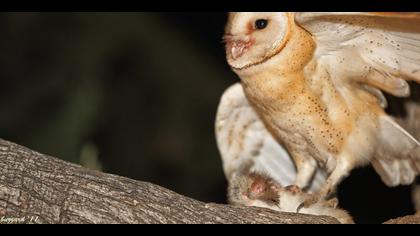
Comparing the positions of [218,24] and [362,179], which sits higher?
[218,24]

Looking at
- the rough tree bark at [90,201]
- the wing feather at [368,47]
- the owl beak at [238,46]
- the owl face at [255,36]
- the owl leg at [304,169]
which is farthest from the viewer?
→ the owl leg at [304,169]

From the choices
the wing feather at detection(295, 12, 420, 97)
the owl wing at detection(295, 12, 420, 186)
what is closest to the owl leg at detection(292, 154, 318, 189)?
the owl wing at detection(295, 12, 420, 186)

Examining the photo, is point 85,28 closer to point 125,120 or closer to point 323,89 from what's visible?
point 125,120

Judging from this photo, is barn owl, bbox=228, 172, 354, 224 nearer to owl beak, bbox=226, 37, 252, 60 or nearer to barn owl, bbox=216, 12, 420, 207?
barn owl, bbox=216, 12, 420, 207

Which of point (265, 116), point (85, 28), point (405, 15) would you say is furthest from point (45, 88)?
point (405, 15)

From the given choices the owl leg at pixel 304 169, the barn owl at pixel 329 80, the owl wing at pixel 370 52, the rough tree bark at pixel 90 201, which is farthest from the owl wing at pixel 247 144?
the rough tree bark at pixel 90 201

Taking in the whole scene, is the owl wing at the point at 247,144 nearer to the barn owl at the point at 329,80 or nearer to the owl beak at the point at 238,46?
the barn owl at the point at 329,80
